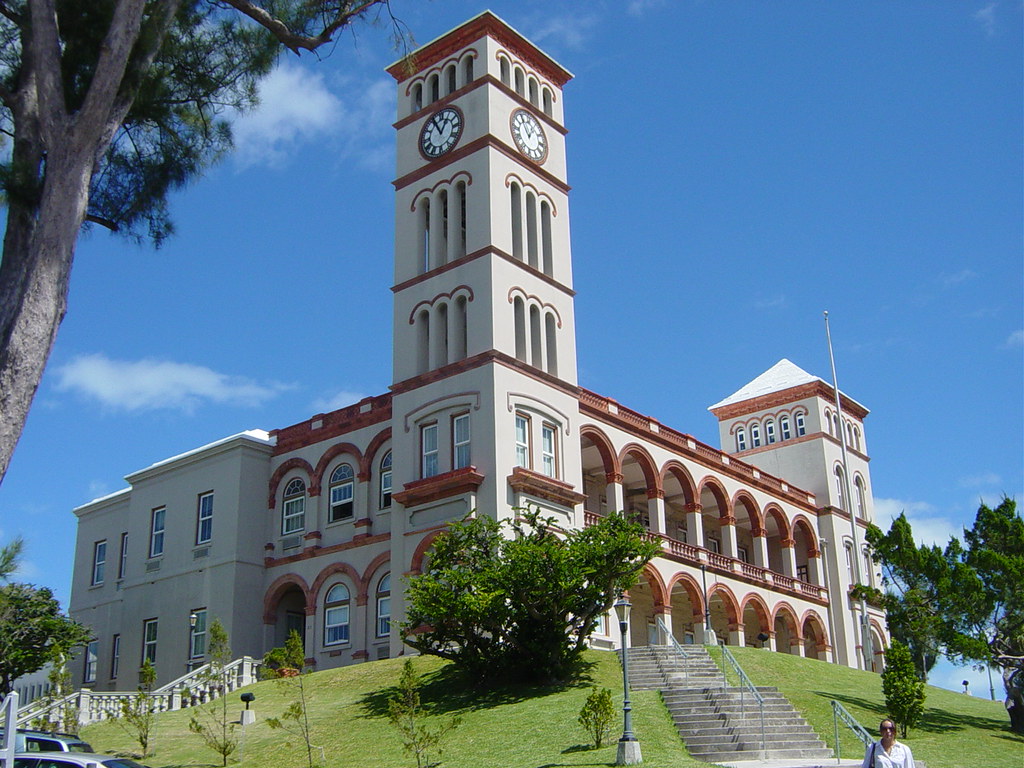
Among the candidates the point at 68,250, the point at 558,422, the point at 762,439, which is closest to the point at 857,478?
the point at 762,439

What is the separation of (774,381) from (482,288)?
25.4 metres

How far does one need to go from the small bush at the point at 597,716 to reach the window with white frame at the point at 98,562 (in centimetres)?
2939

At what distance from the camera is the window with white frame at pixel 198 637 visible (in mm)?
39531

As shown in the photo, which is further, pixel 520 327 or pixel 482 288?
pixel 520 327

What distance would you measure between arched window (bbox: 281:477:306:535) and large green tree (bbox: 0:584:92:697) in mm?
7998

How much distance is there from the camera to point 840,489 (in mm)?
54750

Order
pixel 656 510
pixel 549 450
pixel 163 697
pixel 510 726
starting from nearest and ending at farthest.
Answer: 1. pixel 510 726
2. pixel 163 697
3. pixel 549 450
4. pixel 656 510

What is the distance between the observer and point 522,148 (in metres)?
39.9

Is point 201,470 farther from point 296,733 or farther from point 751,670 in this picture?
point 751,670

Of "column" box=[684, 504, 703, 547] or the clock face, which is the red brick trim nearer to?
the clock face

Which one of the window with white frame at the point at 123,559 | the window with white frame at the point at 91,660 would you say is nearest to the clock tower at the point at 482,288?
the window with white frame at the point at 123,559

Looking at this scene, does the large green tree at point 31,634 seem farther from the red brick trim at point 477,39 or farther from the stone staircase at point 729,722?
the red brick trim at point 477,39

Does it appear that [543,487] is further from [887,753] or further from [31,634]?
[887,753]

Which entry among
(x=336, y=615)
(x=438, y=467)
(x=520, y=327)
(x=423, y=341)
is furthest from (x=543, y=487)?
(x=336, y=615)
